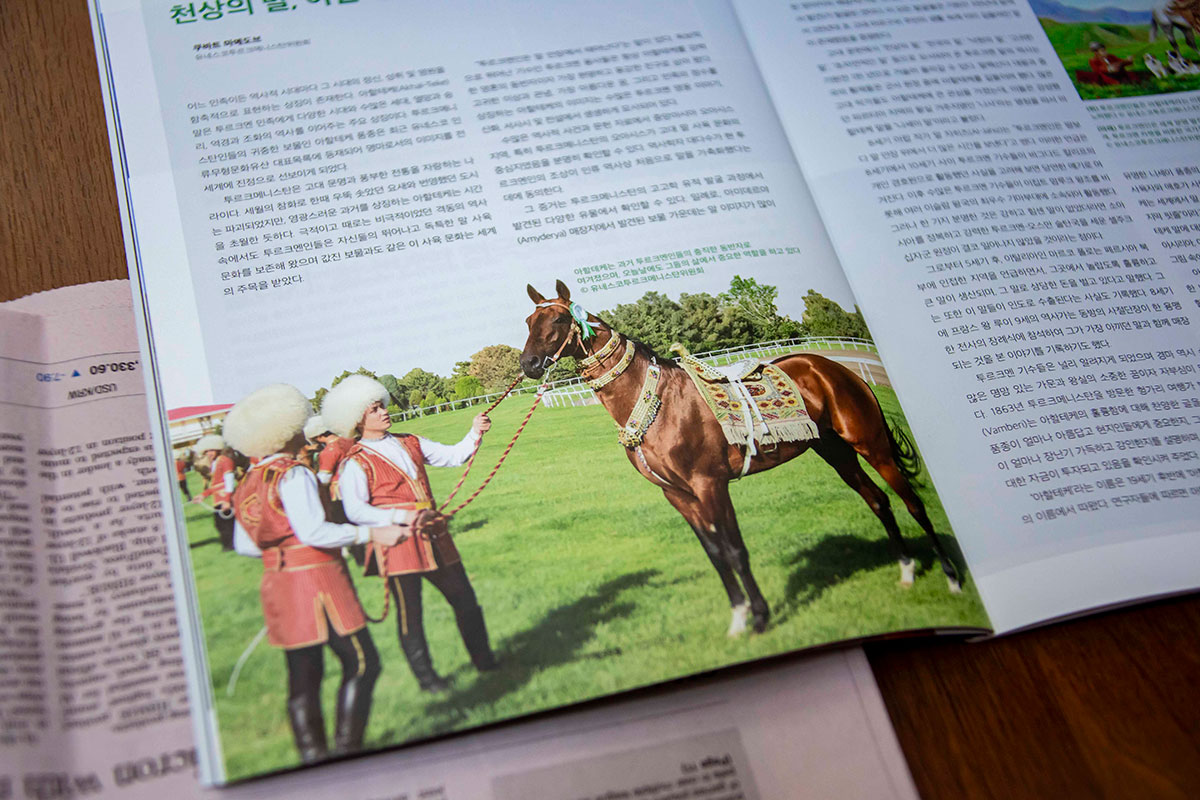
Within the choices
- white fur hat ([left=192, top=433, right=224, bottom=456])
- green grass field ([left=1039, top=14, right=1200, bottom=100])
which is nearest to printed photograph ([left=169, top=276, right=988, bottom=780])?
white fur hat ([left=192, top=433, right=224, bottom=456])

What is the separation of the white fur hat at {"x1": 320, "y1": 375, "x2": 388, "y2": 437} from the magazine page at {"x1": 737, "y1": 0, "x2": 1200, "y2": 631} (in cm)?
50

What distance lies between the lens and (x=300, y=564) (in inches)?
25.3

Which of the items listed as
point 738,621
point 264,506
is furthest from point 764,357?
point 264,506

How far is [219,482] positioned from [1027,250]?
0.83 meters

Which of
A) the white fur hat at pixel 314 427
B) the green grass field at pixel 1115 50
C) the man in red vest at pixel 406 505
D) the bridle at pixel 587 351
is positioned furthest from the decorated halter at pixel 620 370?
the green grass field at pixel 1115 50

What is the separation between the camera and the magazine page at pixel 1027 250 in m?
0.72

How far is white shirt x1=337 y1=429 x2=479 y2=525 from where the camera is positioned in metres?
0.67

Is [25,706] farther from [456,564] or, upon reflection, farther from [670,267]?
[670,267]

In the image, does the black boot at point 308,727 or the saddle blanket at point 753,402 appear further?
the saddle blanket at point 753,402

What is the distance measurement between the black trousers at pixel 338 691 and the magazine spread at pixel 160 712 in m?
0.03

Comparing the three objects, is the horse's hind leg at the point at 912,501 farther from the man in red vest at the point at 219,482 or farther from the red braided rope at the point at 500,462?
the man in red vest at the point at 219,482

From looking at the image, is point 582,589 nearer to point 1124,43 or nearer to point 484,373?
point 484,373

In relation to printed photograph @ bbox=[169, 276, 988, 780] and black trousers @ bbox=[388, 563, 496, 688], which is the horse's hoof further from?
black trousers @ bbox=[388, 563, 496, 688]

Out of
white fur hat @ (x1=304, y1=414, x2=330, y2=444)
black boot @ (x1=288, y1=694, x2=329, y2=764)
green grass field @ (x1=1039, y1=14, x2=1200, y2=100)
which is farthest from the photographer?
green grass field @ (x1=1039, y1=14, x2=1200, y2=100)
